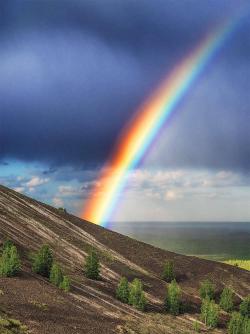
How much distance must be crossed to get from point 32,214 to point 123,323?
43.9 meters

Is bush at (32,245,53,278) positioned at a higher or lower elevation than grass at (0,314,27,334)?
higher

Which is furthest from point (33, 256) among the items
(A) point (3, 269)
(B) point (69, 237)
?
(B) point (69, 237)

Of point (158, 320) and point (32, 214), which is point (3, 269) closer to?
point (158, 320)

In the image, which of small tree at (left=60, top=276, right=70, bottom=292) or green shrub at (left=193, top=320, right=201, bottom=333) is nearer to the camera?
small tree at (left=60, top=276, right=70, bottom=292)

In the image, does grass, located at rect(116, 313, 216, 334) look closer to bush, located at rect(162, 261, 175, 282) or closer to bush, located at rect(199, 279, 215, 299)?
bush, located at rect(199, 279, 215, 299)

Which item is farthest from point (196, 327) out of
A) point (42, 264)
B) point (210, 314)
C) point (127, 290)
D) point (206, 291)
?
point (42, 264)

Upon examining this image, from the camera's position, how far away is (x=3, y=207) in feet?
265

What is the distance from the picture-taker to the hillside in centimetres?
4128

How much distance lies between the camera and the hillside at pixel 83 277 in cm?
4128

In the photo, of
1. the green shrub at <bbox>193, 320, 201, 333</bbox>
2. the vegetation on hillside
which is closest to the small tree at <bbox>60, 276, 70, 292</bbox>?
the vegetation on hillside

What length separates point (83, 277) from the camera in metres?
60.6

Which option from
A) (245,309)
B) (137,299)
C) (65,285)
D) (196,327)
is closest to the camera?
(65,285)

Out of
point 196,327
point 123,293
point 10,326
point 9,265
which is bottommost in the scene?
point 10,326

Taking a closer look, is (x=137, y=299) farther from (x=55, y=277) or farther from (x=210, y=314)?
(x=55, y=277)
